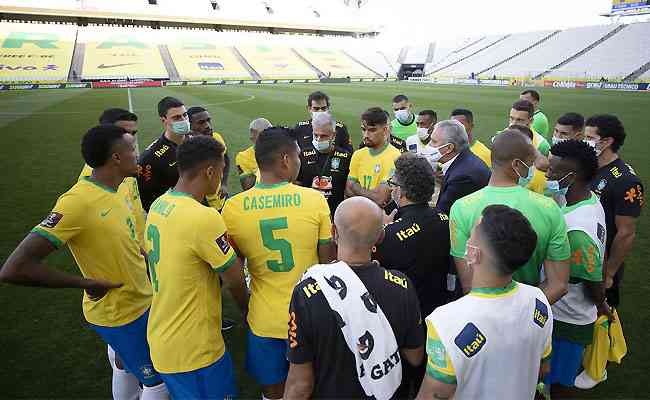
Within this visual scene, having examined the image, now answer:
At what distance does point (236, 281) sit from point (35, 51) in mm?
61266

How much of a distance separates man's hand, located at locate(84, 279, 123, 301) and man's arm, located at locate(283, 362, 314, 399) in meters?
1.61

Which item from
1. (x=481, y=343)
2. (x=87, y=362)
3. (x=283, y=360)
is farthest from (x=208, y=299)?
(x=87, y=362)

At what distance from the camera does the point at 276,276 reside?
2756 mm

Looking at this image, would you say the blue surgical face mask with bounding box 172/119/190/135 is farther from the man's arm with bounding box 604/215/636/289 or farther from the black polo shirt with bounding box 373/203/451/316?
the man's arm with bounding box 604/215/636/289

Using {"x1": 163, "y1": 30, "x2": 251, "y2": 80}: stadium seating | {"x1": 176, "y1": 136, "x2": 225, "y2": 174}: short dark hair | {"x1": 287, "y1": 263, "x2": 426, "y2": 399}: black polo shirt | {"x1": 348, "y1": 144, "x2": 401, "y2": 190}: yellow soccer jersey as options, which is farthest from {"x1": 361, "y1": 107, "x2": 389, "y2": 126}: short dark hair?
{"x1": 163, "y1": 30, "x2": 251, "y2": 80}: stadium seating

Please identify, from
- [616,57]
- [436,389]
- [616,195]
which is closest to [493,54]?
[616,57]

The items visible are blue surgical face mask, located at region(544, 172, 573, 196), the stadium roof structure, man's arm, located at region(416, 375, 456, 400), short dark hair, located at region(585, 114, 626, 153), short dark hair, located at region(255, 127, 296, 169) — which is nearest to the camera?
man's arm, located at region(416, 375, 456, 400)

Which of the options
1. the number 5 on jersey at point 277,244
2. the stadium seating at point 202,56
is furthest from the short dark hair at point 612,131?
the stadium seating at point 202,56

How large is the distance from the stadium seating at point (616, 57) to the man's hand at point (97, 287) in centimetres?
Answer: 4988

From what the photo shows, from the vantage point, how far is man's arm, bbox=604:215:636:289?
12.1 feet

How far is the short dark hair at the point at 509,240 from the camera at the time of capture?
190 centimetres

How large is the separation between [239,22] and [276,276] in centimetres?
7538

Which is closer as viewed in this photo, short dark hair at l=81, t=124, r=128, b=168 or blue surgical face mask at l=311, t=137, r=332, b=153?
short dark hair at l=81, t=124, r=128, b=168

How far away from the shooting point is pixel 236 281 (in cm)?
263
